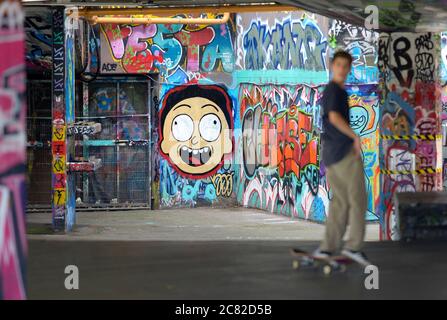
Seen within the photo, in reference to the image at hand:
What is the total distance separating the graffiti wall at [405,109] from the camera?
13.2 metres

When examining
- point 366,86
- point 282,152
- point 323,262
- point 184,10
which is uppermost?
point 184,10

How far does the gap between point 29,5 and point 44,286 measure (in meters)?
8.84

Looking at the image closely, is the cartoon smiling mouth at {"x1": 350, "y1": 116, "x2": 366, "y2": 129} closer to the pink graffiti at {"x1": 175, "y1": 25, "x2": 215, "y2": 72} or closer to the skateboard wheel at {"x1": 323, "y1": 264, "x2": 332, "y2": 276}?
the pink graffiti at {"x1": 175, "y1": 25, "x2": 215, "y2": 72}

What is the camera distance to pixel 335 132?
8.66 metres

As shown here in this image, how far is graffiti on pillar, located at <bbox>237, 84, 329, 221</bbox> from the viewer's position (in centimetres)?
1875

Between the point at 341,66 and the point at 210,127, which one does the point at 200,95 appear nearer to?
the point at 210,127

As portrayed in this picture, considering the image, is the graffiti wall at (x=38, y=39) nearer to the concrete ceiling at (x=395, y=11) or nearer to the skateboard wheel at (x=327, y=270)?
the concrete ceiling at (x=395, y=11)

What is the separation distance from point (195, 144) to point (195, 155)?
0.88 ft

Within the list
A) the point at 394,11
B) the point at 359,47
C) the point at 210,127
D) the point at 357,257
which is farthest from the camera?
the point at 210,127

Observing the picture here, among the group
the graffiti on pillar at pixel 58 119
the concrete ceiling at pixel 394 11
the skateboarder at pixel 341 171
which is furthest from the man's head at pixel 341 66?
the graffiti on pillar at pixel 58 119

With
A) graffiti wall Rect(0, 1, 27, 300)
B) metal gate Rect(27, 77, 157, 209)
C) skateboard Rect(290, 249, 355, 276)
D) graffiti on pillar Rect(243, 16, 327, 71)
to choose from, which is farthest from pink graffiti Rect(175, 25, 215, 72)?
graffiti wall Rect(0, 1, 27, 300)

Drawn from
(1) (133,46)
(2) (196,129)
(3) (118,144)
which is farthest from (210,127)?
(1) (133,46)

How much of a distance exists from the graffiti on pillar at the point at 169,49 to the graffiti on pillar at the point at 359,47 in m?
5.04
